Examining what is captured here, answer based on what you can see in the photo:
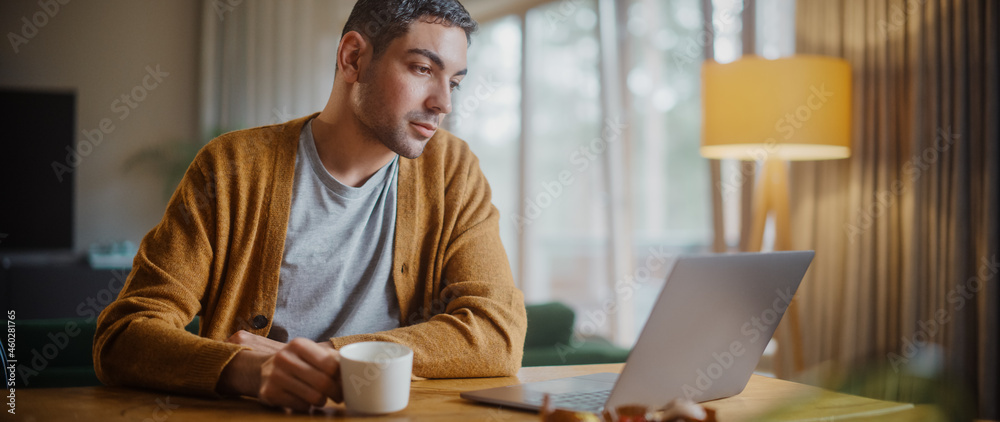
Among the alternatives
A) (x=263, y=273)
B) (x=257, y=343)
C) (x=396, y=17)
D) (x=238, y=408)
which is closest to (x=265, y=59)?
(x=396, y=17)

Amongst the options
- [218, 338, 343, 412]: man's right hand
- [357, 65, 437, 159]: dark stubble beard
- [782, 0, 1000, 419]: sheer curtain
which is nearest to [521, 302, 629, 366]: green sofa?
[357, 65, 437, 159]: dark stubble beard

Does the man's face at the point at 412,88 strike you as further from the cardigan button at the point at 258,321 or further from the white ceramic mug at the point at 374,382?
the white ceramic mug at the point at 374,382

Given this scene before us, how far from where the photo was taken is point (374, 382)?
77 centimetres

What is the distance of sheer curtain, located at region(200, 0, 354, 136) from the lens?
5047mm

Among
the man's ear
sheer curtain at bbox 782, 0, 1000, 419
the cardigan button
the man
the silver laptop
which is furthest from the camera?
sheer curtain at bbox 782, 0, 1000, 419

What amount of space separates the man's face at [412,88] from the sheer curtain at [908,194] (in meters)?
1.86

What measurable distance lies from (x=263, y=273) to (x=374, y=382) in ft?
1.84

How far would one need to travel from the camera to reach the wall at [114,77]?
184 inches

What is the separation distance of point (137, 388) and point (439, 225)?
0.58m

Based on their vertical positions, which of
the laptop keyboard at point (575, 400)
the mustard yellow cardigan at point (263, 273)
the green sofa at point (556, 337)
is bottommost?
the green sofa at point (556, 337)

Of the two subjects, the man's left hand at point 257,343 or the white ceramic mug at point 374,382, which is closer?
the white ceramic mug at point 374,382

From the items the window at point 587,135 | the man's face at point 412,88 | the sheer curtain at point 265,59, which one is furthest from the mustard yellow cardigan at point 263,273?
the sheer curtain at point 265,59

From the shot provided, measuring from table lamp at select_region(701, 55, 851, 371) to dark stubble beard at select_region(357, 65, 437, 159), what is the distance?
1.49m

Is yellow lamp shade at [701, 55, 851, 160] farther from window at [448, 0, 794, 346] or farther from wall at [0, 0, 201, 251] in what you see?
wall at [0, 0, 201, 251]
